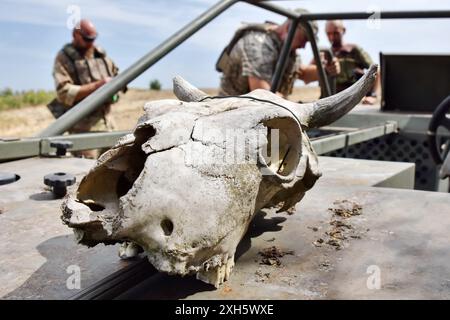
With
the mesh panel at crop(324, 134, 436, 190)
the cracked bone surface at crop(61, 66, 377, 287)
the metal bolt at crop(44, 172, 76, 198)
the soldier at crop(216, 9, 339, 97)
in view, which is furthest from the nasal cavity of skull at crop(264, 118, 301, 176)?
the soldier at crop(216, 9, 339, 97)

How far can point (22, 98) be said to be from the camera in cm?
1673

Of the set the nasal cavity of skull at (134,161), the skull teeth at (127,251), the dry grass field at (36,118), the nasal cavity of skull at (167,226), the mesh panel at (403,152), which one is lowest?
the dry grass field at (36,118)

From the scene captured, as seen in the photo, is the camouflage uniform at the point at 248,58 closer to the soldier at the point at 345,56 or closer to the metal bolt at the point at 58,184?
the soldier at the point at 345,56

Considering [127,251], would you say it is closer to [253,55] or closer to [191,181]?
[191,181]

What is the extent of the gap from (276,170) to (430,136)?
2184 mm

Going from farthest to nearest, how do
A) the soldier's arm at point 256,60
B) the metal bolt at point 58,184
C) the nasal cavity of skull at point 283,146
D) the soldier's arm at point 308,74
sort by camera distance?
the soldier's arm at point 308,74
the soldier's arm at point 256,60
the metal bolt at point 58,184
the nasal cavity of skull at point 283,146

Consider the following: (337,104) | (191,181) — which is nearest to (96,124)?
(337,104)

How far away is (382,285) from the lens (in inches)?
56.0

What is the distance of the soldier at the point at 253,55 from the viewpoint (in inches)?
202

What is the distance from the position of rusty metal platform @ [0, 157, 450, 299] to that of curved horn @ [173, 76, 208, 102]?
435 mm

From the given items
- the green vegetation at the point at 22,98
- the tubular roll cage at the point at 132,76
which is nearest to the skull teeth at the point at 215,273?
the tubular roll cage at the point at 132,76

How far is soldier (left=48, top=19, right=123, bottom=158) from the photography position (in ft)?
17.6

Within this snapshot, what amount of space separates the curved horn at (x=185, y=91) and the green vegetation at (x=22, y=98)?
1436cm

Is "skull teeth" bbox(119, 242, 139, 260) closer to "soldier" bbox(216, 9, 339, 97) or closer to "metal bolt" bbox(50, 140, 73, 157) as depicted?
"metal bolt" bbox(50, 140, 73, 157)
